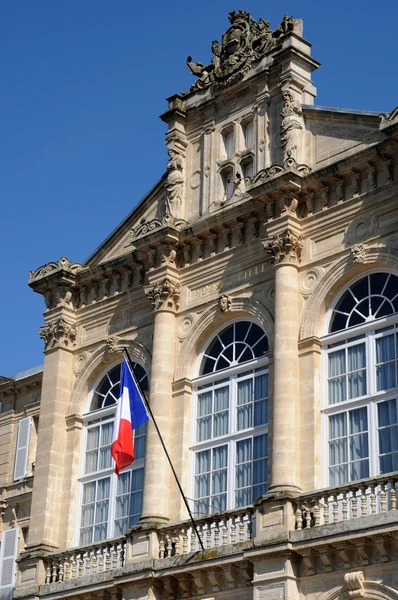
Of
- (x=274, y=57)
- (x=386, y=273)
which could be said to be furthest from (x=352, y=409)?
(x=274, y=57)

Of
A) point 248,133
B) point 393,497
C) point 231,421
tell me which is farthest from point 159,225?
point 393,497

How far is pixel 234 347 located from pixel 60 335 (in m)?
5.40

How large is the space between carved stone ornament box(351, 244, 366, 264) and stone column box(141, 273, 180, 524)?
16.2 feet

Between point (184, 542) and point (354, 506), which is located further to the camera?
point (184, 542)

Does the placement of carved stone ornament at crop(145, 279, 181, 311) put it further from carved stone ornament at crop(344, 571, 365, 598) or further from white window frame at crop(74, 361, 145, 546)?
carved stone ornament at crop(344, 571, 365, 598)

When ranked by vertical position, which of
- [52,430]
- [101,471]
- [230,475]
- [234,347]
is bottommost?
[230,475]

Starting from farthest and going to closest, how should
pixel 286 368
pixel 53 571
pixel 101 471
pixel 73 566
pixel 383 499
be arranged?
pixel 101 471 → pixel 53 571 → pixel 73 566 → pixel 286 368 → pixel 383 499

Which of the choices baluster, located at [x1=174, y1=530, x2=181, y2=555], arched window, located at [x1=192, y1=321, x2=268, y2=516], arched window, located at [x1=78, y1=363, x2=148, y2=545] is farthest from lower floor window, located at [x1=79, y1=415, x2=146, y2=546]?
baluster, located at [x1=174, y1=530, x2=181, y2=555]

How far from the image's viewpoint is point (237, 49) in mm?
27703

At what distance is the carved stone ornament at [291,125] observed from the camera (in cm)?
2516

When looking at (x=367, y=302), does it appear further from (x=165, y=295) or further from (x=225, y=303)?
(x=165, y=295)

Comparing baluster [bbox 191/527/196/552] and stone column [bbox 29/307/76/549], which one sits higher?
stone column [bbox 29/307/76/549]

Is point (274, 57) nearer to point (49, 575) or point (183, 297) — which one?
A: point (183, 297)

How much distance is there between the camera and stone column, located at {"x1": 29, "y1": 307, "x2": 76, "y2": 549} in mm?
26547
